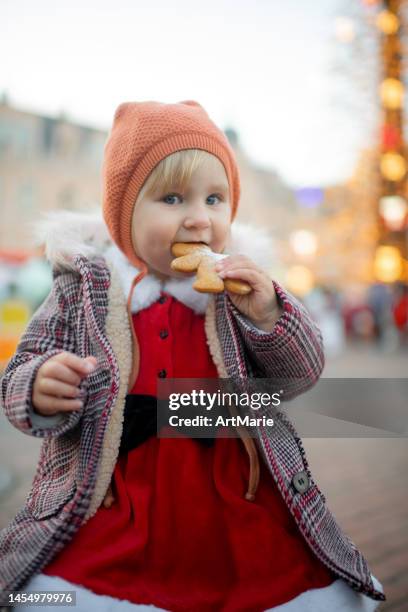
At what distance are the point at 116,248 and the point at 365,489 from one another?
2.11 m

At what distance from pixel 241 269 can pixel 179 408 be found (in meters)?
0.37

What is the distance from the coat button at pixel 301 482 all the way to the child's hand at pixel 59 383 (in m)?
0.50

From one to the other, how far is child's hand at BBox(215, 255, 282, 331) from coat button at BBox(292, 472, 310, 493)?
0.34 metres

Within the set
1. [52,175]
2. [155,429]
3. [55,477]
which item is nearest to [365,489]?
[155,429]

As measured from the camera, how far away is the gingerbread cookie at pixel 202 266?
46.3 inches

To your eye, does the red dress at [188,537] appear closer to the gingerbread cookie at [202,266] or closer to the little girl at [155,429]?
the little girl at [155,429]

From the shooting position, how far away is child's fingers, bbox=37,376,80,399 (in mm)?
1031

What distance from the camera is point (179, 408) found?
1253mm

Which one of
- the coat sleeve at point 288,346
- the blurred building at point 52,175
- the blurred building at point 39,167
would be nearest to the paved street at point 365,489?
the coat sleeve at point 288,346

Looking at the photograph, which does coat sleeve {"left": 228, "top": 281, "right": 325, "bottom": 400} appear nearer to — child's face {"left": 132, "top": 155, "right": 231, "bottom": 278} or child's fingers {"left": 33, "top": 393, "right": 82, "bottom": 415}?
child's face {"left": 132, "top": 155, "right": 231, "bottom": 278}

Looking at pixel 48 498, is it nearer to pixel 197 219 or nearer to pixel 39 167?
pixel 197 219

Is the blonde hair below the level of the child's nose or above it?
above

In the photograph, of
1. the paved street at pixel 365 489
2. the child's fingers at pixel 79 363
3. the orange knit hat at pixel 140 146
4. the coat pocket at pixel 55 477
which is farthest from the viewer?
the paved street at pixel 365 489

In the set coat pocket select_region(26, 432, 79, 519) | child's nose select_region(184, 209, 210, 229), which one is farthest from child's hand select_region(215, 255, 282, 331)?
coat pocket select_region(26, 432, 79, 519)
